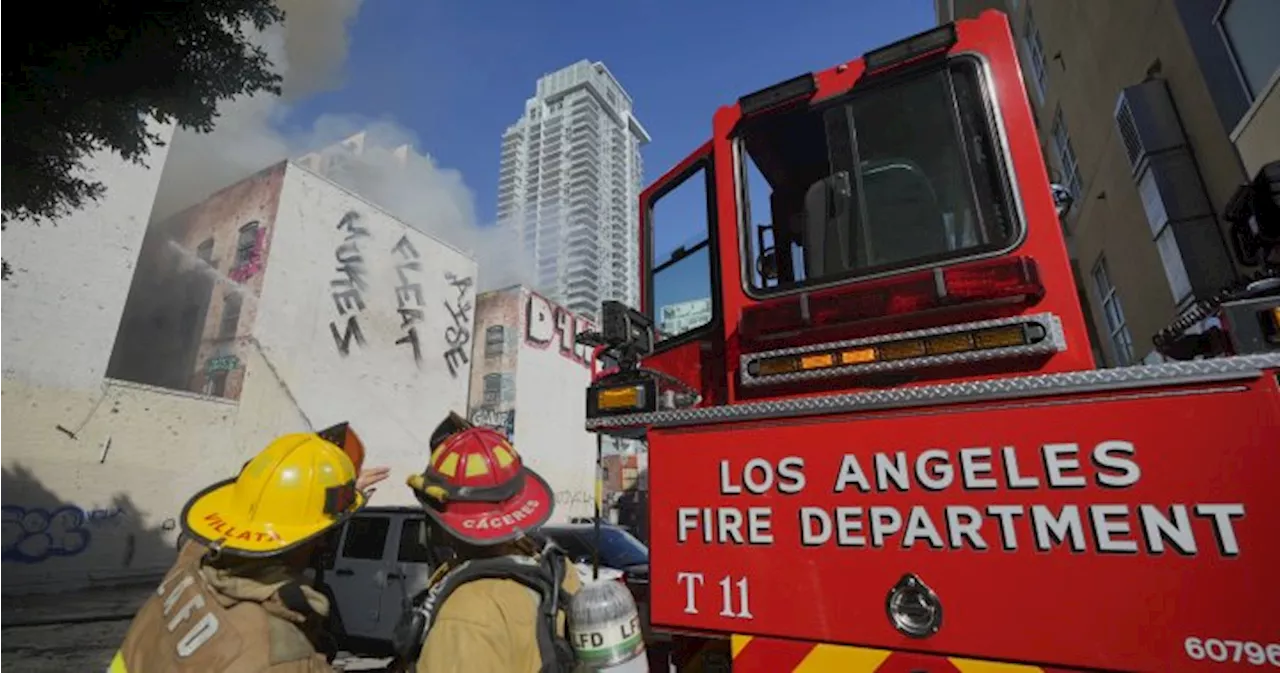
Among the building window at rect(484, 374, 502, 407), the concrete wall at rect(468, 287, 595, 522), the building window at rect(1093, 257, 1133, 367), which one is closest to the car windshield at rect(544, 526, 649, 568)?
the building window at rect(1093, 257, 1133, 367)

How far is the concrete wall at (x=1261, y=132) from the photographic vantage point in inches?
221

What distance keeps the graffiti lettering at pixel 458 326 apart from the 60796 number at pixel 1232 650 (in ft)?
93.3

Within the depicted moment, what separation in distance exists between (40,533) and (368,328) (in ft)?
39.2

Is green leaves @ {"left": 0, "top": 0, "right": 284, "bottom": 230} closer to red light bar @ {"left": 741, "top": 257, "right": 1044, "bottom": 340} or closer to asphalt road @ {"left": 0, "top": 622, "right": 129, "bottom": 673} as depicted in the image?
asphalt road @ {"left": 0, "top": 622, "right": 129, "bottom": 673}

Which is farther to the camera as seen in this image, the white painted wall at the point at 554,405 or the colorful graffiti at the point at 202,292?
the white painted wall at the point at 554,405

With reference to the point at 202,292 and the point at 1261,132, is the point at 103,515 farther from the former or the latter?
the point at 1261,132

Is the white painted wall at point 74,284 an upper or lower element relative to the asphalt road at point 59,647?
upper

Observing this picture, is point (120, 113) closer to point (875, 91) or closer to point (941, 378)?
point (875, 91)

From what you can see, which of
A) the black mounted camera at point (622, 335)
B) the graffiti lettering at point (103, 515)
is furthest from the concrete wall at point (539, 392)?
the black mounted camera at point (622, 335)

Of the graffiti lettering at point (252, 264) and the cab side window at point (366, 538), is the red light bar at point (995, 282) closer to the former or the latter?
the cab side window at point (366, 538)

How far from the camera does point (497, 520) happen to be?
213 cm

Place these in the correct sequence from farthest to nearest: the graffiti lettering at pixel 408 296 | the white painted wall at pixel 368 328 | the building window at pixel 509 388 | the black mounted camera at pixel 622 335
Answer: the building window at pixel 509 388
the graffiti lettering at pixel 408 296
the white painted wall at pixel 368 328
the black mounted camera at pixel 622 335

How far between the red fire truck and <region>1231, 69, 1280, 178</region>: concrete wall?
18.8 ft

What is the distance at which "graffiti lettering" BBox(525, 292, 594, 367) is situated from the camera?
107 ft
